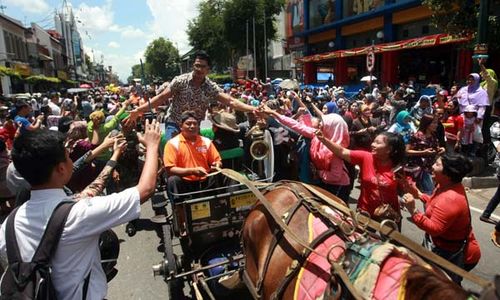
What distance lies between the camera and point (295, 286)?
242 centimetres

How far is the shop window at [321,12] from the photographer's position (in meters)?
31.8

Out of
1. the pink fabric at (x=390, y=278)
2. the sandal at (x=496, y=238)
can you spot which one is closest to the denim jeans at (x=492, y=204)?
the sandal at (x=496, y=238)

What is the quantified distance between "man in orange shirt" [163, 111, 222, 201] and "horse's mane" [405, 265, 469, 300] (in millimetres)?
2616

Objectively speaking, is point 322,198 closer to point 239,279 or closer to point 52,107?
point 239,279

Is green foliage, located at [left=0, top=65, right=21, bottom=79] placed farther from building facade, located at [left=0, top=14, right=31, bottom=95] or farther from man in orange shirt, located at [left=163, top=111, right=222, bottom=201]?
man in orange shirt, located at [left=163, top=111, right=222, bottom=201]

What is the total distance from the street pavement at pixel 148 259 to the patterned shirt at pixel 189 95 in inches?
75.9

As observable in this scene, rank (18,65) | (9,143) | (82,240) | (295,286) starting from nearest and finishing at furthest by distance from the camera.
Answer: (82,240) < (295,286) < (9,143) < (18,65)

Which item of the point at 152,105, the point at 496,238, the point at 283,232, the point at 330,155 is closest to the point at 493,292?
the point at 283,232

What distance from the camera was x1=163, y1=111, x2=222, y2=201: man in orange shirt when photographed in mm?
4152

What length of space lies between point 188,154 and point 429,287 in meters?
3.10

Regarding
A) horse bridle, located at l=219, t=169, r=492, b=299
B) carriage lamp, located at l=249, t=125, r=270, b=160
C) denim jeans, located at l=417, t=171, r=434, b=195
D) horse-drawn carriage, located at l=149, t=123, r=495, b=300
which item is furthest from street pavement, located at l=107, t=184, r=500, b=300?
horse bridle, located at l=219, t=169, r=492, b=299

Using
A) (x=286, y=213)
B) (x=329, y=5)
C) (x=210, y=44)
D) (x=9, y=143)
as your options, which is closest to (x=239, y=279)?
(x=286, y=213)

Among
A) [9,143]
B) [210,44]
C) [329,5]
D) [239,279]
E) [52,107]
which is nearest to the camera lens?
[239,279]

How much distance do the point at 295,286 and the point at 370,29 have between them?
27911 mm
